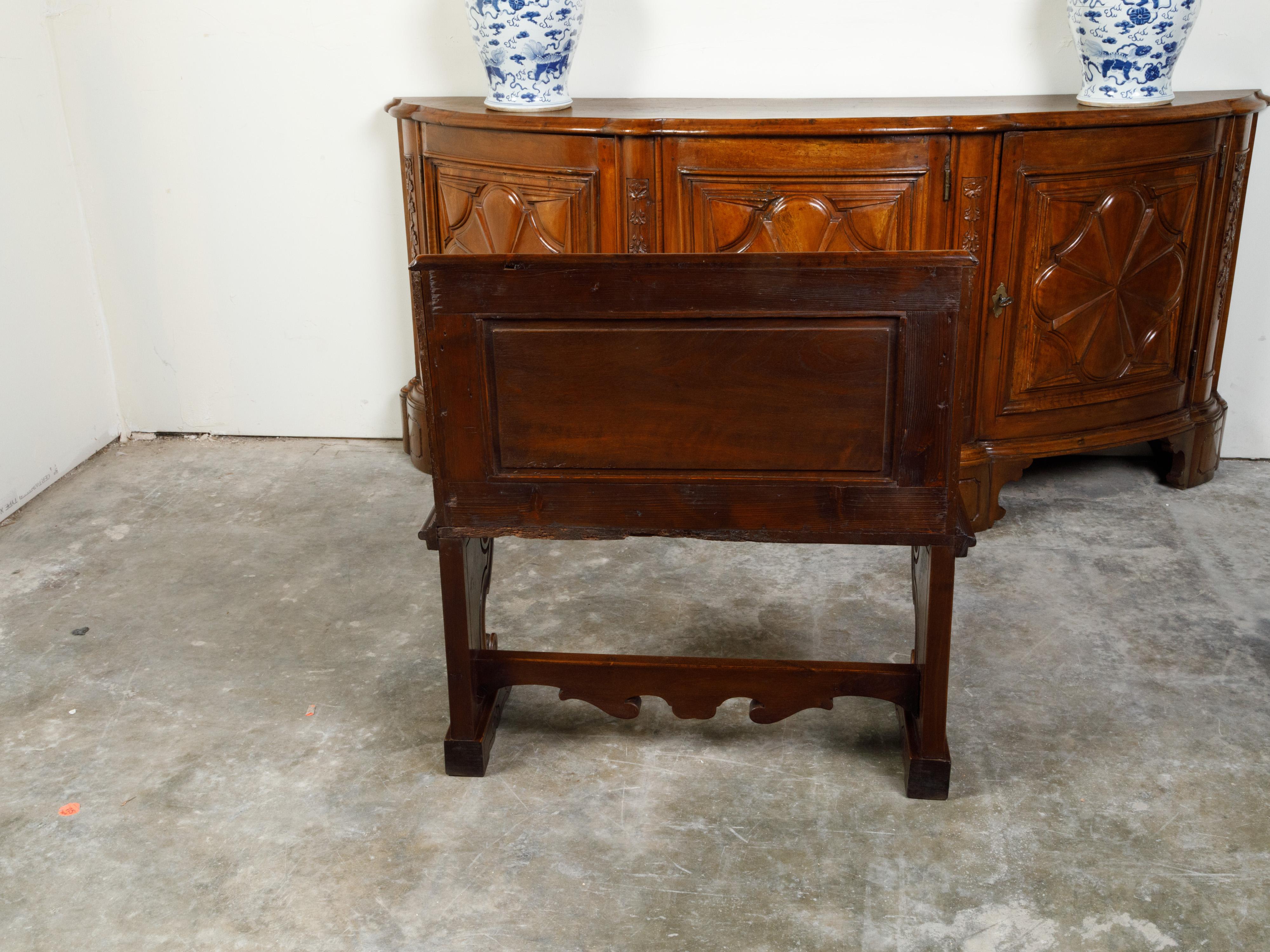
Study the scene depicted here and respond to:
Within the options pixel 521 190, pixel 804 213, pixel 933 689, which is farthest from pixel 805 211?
pixel 933 689

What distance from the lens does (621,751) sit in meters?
2.29

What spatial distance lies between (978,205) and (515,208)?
3.79ft

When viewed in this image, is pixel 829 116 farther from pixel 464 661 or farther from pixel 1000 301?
pixel 464 661

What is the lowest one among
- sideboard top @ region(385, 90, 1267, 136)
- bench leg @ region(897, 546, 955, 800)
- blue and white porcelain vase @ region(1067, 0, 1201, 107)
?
bench leg @ region(897, 546, 955, 800)

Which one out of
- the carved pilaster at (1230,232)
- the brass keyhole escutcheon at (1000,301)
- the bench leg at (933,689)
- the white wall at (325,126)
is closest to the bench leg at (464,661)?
the bench leg at (933,689)

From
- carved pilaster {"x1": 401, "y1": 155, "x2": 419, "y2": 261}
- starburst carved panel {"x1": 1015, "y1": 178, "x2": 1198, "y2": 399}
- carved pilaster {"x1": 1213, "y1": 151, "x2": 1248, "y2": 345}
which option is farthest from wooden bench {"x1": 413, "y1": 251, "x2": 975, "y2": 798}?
carved pilaster {"x1": 1213, "y1": 151, "x2": 1248, "y2": 345}

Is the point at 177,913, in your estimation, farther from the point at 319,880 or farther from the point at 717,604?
the point at 717,604

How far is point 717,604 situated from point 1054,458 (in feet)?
4.68

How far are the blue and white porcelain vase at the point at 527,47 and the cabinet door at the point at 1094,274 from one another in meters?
1.13

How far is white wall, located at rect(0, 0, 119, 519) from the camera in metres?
3.42

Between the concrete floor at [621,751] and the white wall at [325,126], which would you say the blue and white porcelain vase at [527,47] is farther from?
the concrete floor at [621,751]

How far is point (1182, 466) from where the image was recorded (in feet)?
11.3

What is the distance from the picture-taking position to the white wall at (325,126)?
133 inches

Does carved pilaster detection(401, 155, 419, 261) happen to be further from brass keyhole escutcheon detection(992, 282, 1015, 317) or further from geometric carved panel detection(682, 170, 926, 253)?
brass keyhole escutcheon detection(992, 282, 1015, 317)
